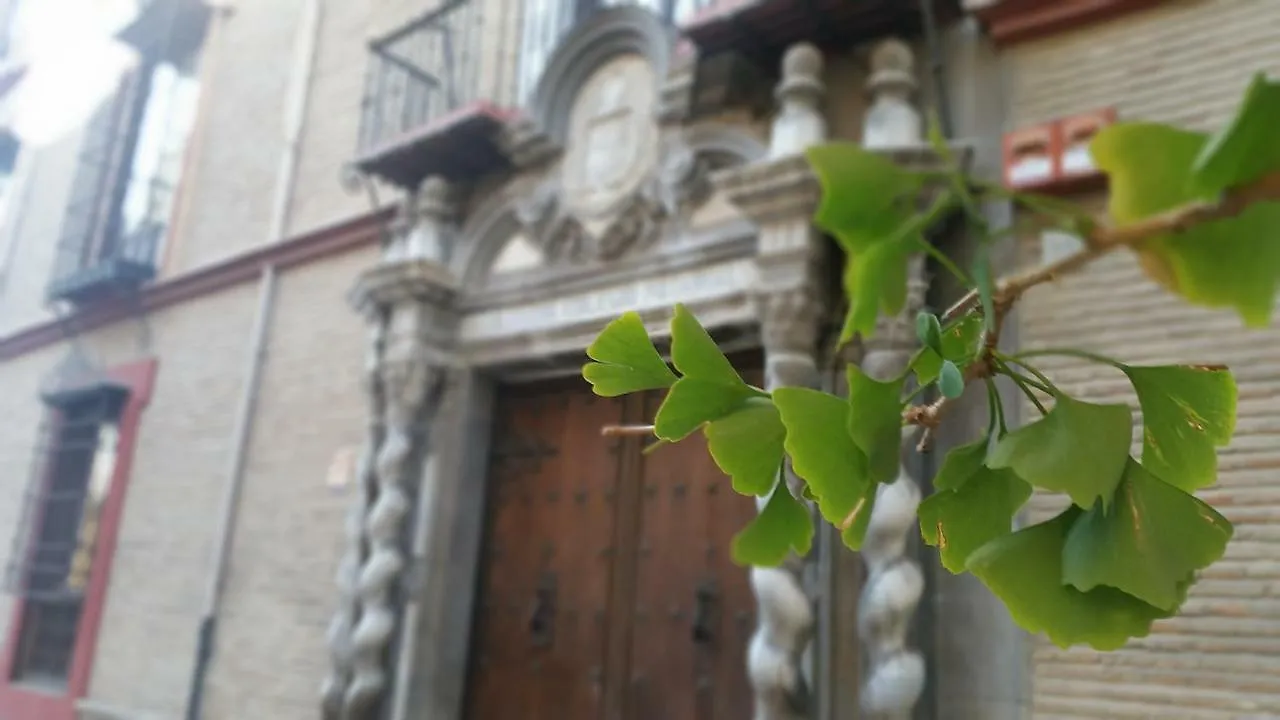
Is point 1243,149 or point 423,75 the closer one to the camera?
point 1243,149

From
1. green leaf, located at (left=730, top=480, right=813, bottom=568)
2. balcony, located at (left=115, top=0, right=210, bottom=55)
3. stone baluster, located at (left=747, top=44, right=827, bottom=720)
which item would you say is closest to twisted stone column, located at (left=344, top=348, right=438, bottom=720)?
stone baluster, located at (left=747, top=44, right=827, bottom=720)

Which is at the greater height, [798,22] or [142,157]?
[142,157]

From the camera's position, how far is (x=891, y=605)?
Result: 297 centimetres

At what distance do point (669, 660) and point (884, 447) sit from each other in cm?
346

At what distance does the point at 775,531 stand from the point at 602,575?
3464 millimetres

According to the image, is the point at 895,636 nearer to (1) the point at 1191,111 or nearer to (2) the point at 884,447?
(1) the point at 1191,111

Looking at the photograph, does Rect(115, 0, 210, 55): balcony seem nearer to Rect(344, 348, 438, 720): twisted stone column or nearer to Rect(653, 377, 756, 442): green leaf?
Rect(344, 348, 438, 720): twisted stone column

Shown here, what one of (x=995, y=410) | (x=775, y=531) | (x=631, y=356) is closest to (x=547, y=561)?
(x=775, y=531)

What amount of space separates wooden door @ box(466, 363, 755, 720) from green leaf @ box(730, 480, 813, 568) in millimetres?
2896

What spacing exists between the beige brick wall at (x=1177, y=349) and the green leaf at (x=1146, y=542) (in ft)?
7.50

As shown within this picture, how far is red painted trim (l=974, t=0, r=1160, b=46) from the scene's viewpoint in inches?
129

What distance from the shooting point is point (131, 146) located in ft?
27.4

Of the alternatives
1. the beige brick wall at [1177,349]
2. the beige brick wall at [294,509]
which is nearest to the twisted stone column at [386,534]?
the beige brick wall at [294,509]

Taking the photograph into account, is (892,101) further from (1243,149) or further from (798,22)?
(1243,149)
